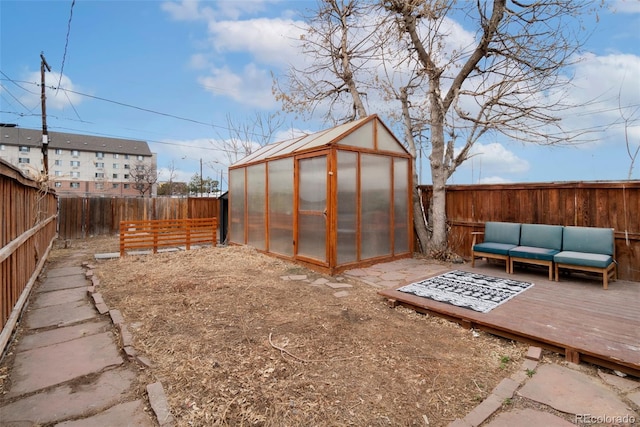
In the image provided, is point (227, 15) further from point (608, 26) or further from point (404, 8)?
point (608, 26)

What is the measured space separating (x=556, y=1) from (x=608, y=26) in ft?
3.43

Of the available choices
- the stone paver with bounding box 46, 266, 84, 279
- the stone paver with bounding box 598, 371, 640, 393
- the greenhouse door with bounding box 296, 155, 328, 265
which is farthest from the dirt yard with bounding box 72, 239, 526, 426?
the stone paver with bounding box 46, 266, 84, 279

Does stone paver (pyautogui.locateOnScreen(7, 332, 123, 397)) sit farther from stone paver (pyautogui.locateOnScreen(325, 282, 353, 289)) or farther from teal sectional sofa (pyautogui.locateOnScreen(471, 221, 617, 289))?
teal sectional sofa (pyautogui.locateOnScreen(471, 221, 617, 289))

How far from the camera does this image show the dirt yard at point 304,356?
6.14ft

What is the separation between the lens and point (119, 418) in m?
1.78

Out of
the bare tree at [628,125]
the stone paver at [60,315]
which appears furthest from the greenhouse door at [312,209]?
the bare tree at [628,125]

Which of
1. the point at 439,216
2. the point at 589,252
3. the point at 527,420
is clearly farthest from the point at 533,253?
the point at 527,420

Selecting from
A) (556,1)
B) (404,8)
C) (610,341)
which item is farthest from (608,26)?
(610,341)

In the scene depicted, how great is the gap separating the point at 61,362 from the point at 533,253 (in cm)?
614

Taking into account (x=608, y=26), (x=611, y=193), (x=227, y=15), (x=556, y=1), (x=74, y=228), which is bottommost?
(x=74, y=228)

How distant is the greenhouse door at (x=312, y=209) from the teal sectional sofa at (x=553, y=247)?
294 centimetres

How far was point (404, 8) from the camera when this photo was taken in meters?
6.36
